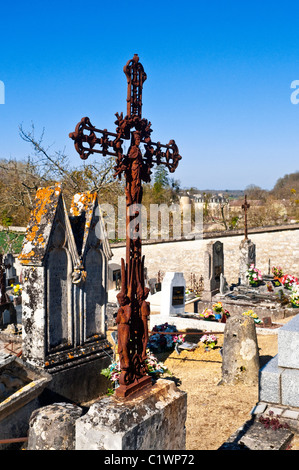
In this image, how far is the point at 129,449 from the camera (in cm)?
230

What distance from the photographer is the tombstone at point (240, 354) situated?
7.14m

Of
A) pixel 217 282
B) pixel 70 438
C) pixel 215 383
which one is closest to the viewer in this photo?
pixel 70 438

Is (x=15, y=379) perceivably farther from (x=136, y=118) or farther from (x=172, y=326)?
(x=172, y=326)

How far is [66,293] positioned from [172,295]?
644cm

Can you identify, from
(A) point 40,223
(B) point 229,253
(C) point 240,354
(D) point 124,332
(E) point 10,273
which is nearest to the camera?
(D) point 124,332

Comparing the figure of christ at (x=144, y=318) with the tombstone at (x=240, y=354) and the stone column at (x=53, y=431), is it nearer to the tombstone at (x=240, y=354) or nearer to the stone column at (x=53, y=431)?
the stone column at (x=53, y=431)

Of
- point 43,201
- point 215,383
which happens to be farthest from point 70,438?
point 215,383

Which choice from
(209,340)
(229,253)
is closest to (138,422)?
(209,340)

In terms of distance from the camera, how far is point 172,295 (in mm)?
11961

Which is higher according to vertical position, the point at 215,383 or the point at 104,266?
the point at 104,266

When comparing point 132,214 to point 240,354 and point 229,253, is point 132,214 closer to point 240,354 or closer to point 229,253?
point 240,354

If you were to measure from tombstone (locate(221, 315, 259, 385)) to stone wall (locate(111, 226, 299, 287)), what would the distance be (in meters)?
15.2

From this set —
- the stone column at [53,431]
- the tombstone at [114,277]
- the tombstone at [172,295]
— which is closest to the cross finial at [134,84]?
the stone column at [53,431]
